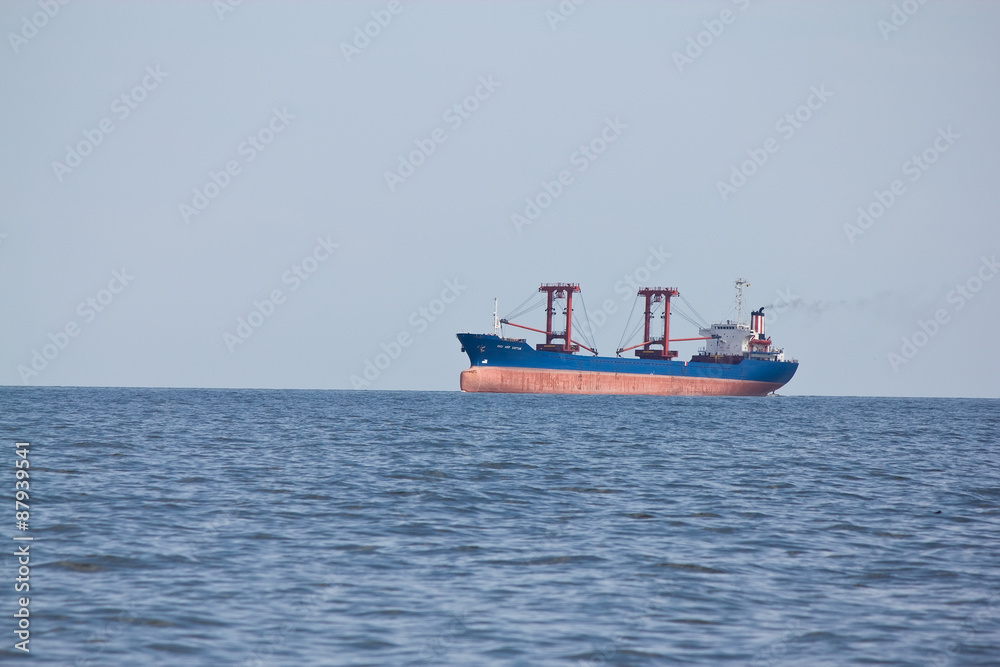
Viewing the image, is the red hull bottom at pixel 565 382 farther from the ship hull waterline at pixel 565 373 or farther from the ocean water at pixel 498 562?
the ocean water at pixel 498 562

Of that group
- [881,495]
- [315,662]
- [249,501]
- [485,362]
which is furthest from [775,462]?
[485,362]

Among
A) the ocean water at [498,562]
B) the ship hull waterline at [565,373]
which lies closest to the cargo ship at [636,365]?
the ship hull waterline at [565,373]

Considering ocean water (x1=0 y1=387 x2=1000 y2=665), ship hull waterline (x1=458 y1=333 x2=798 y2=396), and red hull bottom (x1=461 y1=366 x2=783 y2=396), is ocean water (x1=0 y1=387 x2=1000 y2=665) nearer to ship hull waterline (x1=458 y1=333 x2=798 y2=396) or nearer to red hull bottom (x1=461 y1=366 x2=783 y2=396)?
ship hull waterline (x1=458 y1=333 x2=798 y2=396)

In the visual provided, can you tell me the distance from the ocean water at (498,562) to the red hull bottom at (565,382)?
223ft

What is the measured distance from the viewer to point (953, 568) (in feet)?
41.4

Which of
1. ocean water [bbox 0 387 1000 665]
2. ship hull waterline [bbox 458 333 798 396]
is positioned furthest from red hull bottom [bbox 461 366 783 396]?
ocean water [bbox 0 387 1000 665]

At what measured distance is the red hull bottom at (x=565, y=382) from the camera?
9362 centimetres

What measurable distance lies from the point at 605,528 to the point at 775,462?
13.2 meters

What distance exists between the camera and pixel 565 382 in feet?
308

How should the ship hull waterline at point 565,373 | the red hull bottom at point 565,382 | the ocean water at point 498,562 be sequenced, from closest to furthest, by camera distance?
the ocean water at point 498,562 → the ship hull waterline at point 565,373 → the red hull bottom at point 565,382

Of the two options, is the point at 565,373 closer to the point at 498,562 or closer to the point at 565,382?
the point at 565,382

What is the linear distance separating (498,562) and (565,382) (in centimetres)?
8205

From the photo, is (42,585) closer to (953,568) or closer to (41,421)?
(953,568)

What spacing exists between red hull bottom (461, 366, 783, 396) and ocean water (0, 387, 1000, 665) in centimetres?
6811
